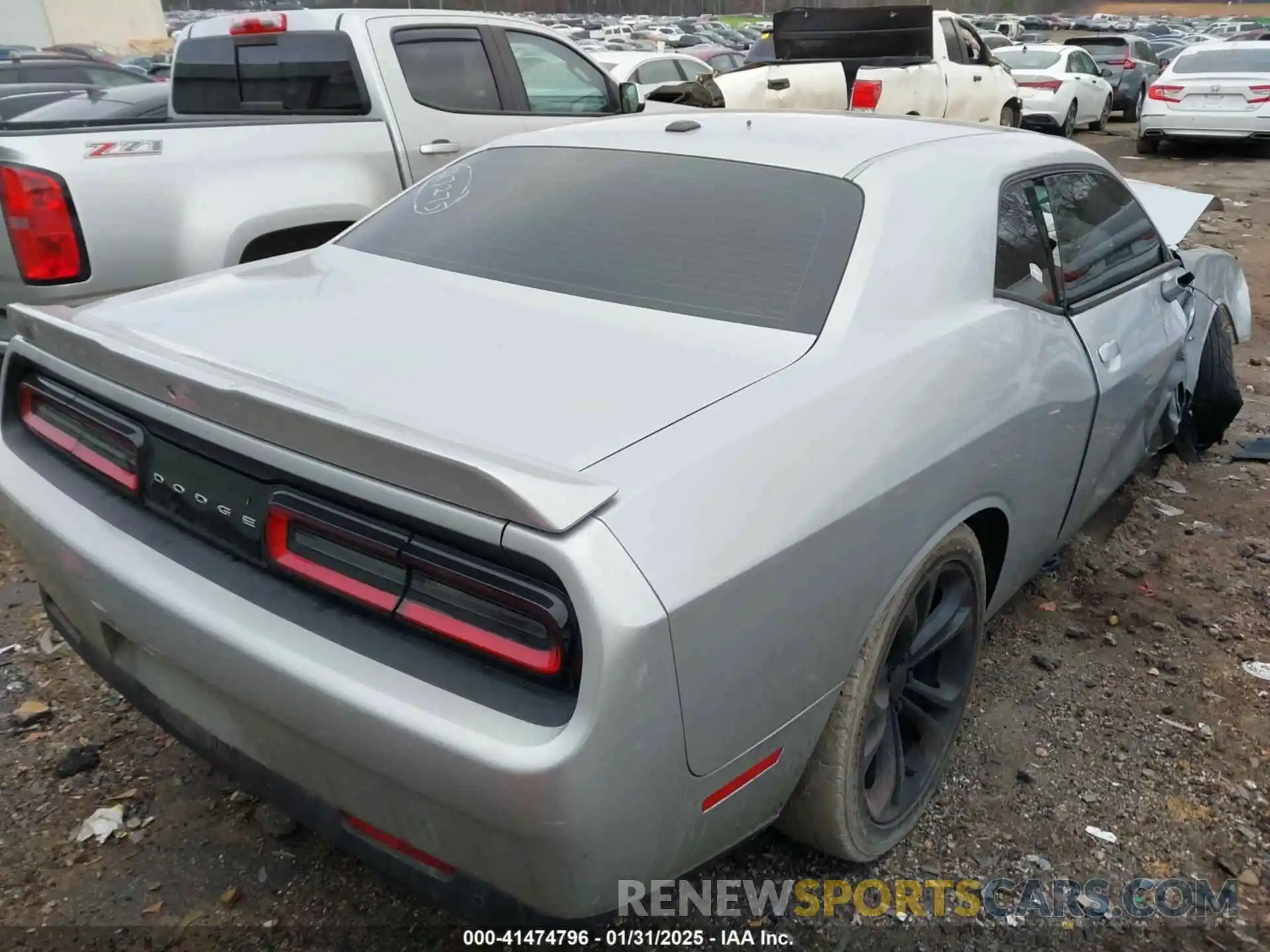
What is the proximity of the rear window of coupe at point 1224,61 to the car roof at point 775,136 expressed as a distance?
43.5ft

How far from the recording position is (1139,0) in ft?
252

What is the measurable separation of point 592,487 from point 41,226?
3261 mm

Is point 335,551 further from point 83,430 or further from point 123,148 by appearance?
point 123,148

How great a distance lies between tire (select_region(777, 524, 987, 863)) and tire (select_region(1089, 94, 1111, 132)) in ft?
56.9

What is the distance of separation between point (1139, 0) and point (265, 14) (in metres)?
89.6

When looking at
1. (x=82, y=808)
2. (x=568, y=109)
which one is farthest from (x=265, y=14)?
(x=82, y=808)

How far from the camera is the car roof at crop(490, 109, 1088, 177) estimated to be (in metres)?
2.61

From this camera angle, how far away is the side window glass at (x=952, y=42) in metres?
11.1

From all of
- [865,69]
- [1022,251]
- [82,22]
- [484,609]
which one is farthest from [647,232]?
[82,22]

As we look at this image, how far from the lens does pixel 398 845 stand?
1.75m

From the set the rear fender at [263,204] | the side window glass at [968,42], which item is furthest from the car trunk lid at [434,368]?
the side window glass at [968,42]

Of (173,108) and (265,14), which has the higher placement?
(265,14)

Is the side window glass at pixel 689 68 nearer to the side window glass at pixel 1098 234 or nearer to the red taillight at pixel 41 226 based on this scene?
the side window glass at pixel 1098 234

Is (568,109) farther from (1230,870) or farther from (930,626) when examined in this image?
(1230,870)
